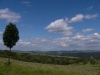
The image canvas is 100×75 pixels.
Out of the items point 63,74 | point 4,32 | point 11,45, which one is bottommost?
point 63,74

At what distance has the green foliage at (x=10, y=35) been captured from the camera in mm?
31078

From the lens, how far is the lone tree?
102 feet

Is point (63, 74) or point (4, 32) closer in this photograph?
point (63, 74)

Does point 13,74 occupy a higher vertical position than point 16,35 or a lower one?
lower

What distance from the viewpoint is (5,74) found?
1479 cm

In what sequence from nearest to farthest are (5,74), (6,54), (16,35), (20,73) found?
(5,74) < (20,73) < (16,35) < (6,54)

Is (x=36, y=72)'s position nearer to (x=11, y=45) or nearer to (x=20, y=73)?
(x=20, y=73)

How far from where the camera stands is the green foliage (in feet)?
102

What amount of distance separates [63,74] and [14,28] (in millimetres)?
18009

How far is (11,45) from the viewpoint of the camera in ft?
105

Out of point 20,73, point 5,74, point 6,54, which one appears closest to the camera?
point 5,74

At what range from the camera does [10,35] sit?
3102 cm

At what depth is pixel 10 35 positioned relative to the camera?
1221 inches

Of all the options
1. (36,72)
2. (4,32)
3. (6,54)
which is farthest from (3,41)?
(6,54)
